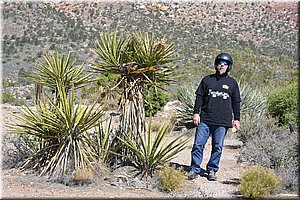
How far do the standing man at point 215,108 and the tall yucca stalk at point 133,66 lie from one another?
720mm

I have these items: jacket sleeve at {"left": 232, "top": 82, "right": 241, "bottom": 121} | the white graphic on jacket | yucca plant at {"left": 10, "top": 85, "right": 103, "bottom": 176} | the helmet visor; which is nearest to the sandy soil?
yucca plant at {"left": 10, "top": 85, "right": 103, "bottom": 176}

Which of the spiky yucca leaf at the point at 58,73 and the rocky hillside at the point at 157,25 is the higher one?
the rocky hillside at the point at 157,25

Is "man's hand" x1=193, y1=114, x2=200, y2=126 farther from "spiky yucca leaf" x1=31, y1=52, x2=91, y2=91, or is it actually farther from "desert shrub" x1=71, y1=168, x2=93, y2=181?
"spiky yucca leaf" x1=31, y1=52, x2=91, y2=91

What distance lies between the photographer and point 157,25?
42688mm

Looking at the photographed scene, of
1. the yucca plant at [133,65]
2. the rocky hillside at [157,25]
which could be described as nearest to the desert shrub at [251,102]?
the yucca plant at [133,65]

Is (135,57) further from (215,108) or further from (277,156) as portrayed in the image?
(277,156)

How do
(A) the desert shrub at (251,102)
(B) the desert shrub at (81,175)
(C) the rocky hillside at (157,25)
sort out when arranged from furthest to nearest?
(C) the rocky hillside at (157,25) < (A) the desert shrub at (251,102) < (B) the desert shrub at (81,175)

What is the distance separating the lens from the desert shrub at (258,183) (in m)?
6.17

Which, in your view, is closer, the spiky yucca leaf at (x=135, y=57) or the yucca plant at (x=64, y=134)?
the yucca plant at (x=64, y=134)

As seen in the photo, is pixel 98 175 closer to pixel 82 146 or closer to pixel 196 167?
pixel 82 146

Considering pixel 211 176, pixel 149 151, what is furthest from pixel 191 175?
pixel 149 151

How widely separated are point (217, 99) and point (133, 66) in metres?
1.40

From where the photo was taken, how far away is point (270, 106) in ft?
45.2

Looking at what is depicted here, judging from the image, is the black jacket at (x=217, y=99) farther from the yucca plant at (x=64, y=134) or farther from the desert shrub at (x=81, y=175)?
the desert shrub at (x=81, y=175)
